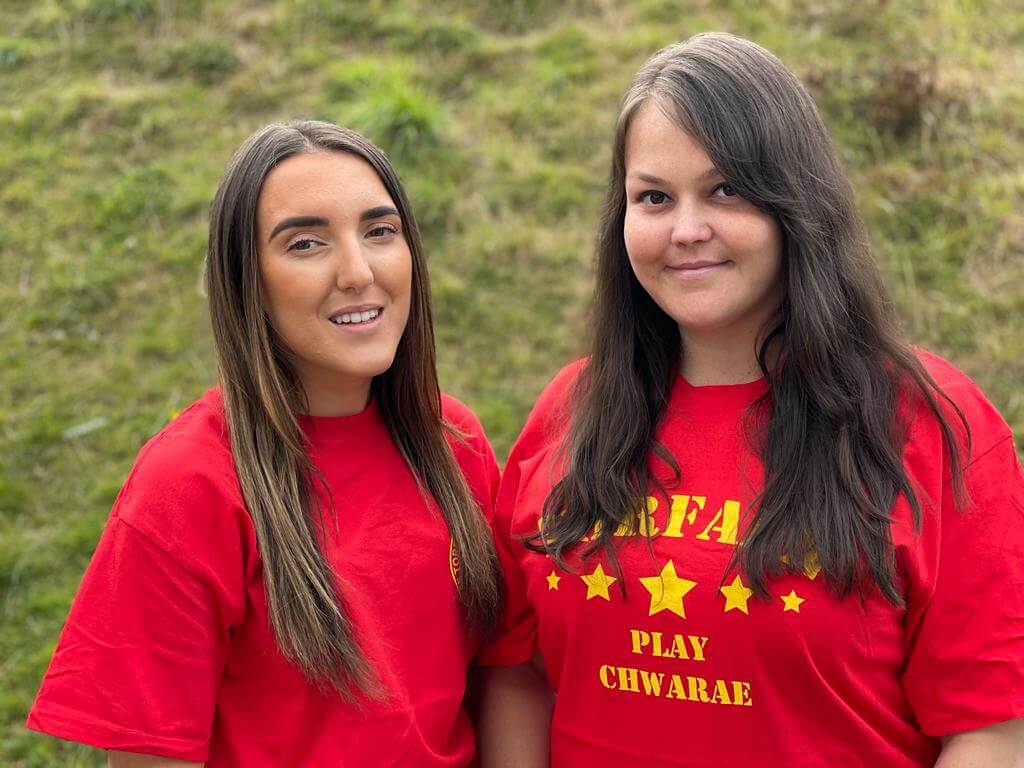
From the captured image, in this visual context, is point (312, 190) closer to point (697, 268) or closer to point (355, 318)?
point (355, 318)

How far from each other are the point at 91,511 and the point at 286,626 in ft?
8.62

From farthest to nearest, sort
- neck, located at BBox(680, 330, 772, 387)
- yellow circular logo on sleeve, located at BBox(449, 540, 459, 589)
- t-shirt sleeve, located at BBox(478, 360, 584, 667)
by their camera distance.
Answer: t-shirt sleeve, located at BBox(478, 360, 584, 667) → yellow circular logo on sleeve, located at BBox(449, 540, 459, 589) → neck, located at BBox(680, 330, 772, 387)

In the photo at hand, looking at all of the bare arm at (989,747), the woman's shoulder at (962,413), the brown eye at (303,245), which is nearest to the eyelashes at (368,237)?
the brown eye at (303,245)

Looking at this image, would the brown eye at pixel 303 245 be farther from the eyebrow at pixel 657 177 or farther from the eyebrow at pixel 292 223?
the eyebrow at pixel 657 177

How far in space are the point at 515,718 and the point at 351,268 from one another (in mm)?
1155

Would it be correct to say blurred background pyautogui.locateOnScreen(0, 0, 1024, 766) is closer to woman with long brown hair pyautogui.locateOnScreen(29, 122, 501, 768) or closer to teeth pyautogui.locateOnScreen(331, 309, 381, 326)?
woman with long brown hair pyautogui.locateOnScreen(29, 122, 501, 768)

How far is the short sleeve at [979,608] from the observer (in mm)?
2295

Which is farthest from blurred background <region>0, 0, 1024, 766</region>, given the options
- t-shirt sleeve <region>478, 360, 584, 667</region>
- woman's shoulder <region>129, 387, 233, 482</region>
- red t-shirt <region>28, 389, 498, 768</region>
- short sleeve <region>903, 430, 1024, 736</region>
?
short sleeve <region>903, 430, 1024, 736</region>

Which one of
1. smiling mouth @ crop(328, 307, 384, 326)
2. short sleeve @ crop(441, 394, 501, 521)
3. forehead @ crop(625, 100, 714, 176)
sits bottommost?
short sleeve @ crop(441, 394, 501, 521)

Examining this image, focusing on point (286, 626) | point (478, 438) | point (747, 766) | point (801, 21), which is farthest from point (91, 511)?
point (801, 21)

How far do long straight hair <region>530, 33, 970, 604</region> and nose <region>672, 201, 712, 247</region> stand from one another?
3.6 inches

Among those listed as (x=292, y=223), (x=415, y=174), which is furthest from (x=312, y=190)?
(x=415, y=174)

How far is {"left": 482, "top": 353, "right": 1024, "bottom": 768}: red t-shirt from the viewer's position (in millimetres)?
2314

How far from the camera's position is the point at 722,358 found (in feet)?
8.59
